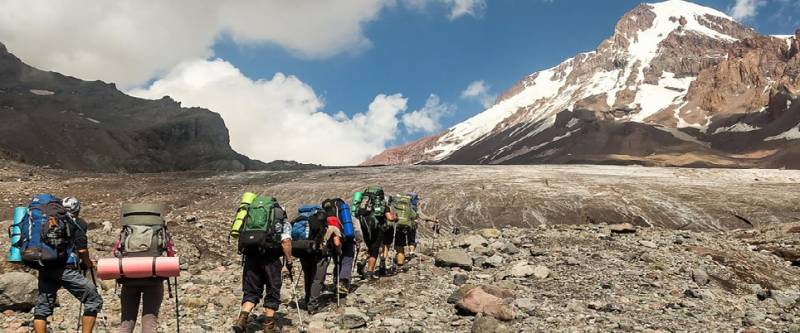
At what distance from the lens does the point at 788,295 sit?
523 inches

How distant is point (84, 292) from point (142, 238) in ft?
5.75

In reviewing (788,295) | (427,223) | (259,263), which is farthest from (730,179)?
(259,263)

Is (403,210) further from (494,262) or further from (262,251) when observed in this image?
(262,251)

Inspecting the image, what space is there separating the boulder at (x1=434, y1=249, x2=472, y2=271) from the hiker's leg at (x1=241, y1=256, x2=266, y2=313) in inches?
310

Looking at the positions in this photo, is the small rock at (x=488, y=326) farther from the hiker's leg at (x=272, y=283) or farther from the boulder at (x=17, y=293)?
the boulder at (x=17, y=293)

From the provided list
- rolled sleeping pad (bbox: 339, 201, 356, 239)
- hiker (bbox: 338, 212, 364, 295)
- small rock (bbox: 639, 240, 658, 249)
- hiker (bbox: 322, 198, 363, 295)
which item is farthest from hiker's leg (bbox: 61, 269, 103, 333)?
small rock (bbox: 639, 240, 658, 249)

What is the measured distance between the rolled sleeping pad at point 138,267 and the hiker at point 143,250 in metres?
0.19

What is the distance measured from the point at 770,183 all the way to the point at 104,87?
178971mm

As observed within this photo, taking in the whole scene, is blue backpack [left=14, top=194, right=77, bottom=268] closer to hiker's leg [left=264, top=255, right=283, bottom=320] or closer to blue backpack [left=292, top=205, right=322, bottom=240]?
hiker's leg [left=264, top=255, right=283, bottom=320]

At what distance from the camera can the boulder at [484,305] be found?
11.2 metres

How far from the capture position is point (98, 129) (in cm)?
10769

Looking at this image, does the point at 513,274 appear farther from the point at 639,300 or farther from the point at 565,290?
the point at 639,300

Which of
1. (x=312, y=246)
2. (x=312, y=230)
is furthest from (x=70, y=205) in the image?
(x=312, y=230)

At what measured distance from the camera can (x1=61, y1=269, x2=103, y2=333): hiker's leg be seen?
9.10 metres
